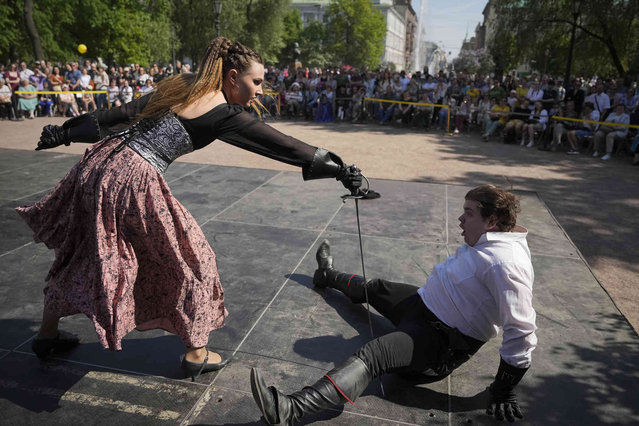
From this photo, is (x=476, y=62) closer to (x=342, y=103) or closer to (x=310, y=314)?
(x=342, y=103)

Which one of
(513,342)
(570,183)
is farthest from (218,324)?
(570,183)

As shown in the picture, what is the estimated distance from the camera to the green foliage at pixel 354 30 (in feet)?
195

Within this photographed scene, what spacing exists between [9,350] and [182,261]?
145cm

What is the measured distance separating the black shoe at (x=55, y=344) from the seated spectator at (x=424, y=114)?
13.5 metres

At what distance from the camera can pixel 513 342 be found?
7.29 feet

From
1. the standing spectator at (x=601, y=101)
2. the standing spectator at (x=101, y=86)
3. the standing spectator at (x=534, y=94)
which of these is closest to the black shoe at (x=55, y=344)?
the standing spectator at (x=601, y=101)

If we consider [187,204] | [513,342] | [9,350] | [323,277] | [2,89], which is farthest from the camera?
[2,89]

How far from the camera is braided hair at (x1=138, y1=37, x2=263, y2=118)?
2.32 m

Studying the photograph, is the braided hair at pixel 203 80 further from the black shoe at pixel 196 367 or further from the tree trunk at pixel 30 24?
the tree trunk at pixel 30 24

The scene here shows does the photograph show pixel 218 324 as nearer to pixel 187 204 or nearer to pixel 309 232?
pixel 309 232

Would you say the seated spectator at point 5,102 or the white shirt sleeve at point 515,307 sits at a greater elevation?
the seated spectator at point 5,102

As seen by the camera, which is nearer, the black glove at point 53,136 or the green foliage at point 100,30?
the black glove at point 53,136

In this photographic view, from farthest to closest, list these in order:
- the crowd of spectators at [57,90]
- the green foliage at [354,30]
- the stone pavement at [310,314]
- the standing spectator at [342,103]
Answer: the green foliage at [354,30], the standing spectator at [342,103], the crowd of spectators at [57,90], the stone pavement at [310,314]

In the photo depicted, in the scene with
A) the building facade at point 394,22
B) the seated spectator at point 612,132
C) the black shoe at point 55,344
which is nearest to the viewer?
the black shoe at point 55,344
